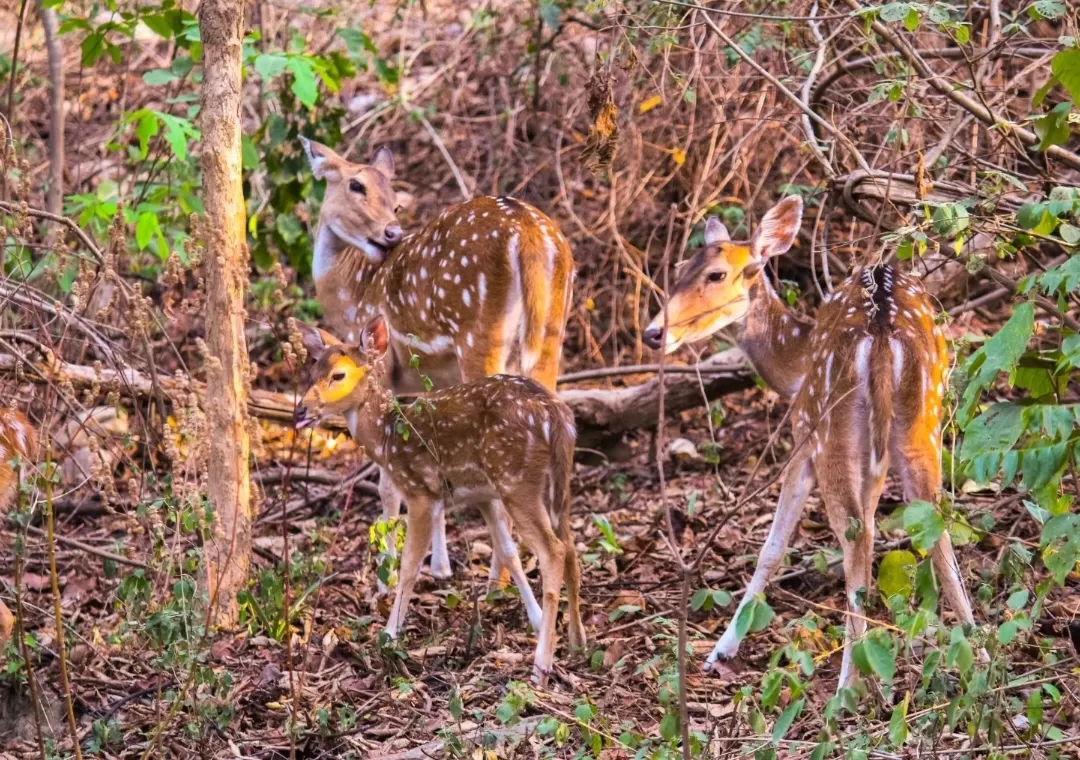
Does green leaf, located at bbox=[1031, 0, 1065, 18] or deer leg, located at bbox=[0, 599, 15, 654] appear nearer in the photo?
green leaf, located at bbox=[1031, 0, 1065, 18]

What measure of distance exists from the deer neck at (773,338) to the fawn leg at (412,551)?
1606 mm

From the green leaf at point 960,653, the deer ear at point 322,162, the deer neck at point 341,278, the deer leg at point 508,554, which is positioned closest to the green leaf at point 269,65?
the deer ear at point 322,162

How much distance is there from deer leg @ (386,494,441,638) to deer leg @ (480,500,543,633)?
0.92ft

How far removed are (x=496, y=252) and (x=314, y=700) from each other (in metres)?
2.43

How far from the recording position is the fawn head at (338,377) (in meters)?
6.47

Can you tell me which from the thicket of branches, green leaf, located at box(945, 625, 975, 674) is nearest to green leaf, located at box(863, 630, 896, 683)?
the thicket of branches

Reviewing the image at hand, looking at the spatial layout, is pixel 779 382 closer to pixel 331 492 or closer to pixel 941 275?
pixel 941 275

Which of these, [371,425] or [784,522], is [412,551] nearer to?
[371,425]

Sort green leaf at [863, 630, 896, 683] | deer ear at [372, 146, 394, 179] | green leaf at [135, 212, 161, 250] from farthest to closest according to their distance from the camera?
deer ear at [372, 146, 394, 179] → green leaf at [135, 212, 161, 250] → green leaf at [863, 630, 896, 683]

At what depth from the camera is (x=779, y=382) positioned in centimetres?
638

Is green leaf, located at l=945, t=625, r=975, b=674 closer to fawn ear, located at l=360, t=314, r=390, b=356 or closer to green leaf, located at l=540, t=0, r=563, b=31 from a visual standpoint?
fawn ear, located at l=360, t=314, r=390, b=356

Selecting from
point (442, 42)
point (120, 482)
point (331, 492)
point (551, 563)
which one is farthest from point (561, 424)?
point (442, 42)

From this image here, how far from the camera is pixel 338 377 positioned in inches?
258

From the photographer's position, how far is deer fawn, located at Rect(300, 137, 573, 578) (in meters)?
6.86
